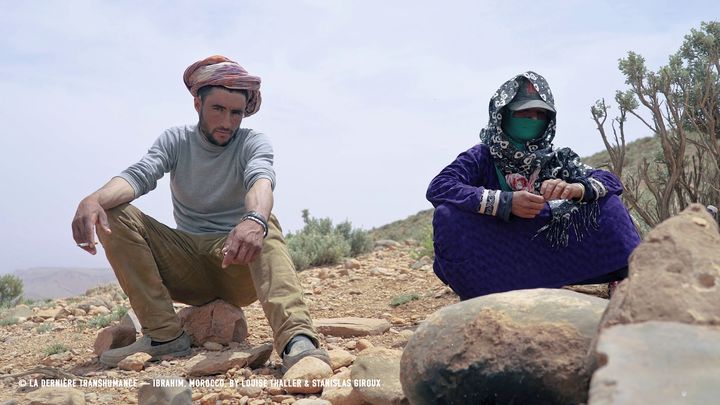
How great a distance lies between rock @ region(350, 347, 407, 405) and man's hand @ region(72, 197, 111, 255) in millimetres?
1457

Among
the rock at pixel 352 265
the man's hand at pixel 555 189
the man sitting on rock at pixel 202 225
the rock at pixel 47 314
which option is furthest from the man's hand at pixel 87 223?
the rock at pixel 352 265

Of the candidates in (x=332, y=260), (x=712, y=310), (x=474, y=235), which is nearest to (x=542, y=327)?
(x=712, y=310)

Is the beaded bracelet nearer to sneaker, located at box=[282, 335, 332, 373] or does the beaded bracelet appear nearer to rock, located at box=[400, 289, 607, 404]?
sneaker, located at box=[282, 335, 332, 373]

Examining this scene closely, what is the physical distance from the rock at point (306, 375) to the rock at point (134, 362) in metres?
0.95

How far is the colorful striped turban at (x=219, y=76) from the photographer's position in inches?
155

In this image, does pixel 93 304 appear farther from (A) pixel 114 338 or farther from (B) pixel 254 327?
(A) pixel 114 338

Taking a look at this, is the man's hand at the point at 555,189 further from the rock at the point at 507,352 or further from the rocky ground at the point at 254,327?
the rock at the point at 507,352

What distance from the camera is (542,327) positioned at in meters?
2.21

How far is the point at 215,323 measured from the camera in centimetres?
418

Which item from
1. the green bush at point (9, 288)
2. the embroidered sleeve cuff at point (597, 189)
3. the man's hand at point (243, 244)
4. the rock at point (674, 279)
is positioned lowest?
the green bush at point (9, 288)

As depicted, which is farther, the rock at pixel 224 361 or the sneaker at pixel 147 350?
the sneaker at pixel 147 350

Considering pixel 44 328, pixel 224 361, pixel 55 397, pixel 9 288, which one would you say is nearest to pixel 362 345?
pixel 224 361

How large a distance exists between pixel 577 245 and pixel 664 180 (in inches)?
106

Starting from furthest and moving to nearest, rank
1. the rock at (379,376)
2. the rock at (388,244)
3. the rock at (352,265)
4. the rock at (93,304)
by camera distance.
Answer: the rock at (388,244)
the rock at (352,265)
the rock at (93,304)
the rock at (379,376)
